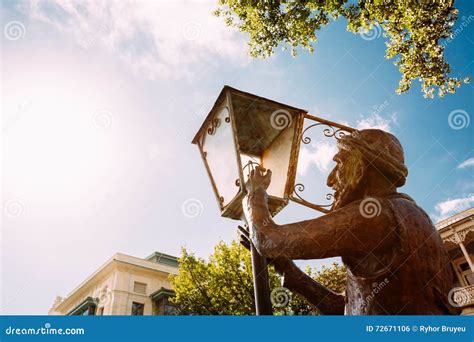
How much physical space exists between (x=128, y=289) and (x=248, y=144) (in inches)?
1334

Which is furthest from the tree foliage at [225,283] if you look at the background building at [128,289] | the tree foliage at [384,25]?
the background building at [128,289]

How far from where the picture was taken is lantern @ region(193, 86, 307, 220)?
8.39 ft

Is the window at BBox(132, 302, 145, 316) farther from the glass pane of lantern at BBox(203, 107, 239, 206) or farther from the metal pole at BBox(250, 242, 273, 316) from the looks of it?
the metal pole at BBox(250, 242, 273, 316)

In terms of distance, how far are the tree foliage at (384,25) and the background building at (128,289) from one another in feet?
92.6

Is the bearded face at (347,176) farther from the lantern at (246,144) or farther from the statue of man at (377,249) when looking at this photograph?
the lantern at (246,144)

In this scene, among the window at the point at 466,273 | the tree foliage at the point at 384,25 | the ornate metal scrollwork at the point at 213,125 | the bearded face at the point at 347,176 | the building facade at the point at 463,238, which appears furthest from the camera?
the window at the point at 466,273

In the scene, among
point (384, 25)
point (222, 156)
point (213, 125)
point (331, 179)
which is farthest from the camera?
point (384, 25)

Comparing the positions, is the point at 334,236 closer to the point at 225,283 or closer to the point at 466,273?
the point at 225,283

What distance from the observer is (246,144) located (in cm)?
290

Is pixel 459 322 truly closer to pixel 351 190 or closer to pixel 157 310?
pixel 351 190

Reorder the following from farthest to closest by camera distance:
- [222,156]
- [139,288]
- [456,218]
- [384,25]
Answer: [139,288], [456,218], [384,25], [222,156]

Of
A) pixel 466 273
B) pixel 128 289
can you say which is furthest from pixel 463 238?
pixel 128 289

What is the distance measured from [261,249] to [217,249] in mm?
18828

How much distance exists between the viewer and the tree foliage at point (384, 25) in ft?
26.0
